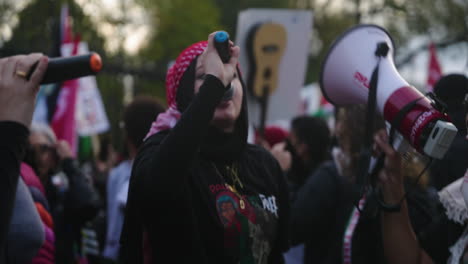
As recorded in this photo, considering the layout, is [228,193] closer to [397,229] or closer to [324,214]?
[397,229]

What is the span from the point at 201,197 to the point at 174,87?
47 cm

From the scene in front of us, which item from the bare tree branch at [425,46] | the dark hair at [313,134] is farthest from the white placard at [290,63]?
the bare tree branch at [425,46]

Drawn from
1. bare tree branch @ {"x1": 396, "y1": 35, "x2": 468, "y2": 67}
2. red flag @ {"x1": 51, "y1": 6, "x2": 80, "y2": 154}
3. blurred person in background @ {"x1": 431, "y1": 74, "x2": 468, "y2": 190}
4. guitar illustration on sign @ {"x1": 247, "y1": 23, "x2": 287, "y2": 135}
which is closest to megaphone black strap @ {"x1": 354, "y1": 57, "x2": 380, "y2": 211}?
blurred person in background @ {"x1": 431, "y1": 74, "x2": 468, "y2": 190}

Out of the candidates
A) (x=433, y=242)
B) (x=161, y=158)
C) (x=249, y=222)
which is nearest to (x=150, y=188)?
(x=161, y=158)

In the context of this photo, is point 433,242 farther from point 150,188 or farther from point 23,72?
point 23,72

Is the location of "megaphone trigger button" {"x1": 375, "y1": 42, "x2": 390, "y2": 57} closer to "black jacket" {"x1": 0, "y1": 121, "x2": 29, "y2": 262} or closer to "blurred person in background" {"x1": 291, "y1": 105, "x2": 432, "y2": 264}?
"blurred person in background" {"x1": 291, "y1": 105, "x2": 432, "y2": 264}

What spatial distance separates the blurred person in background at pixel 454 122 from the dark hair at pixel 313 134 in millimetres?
1379

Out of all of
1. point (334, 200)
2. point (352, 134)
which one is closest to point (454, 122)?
point (352, 134)

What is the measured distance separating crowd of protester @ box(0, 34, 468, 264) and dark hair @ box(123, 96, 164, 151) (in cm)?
85

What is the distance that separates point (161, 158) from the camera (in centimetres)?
175

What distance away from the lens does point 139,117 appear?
11.0 feet

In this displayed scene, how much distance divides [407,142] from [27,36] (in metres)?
9.33

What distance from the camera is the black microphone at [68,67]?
137cm

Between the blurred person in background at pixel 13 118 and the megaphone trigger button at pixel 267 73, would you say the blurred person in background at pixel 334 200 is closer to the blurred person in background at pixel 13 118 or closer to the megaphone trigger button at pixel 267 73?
the megaphone trigger button at pixel 267 73
